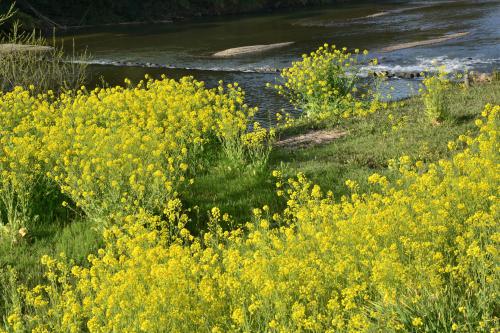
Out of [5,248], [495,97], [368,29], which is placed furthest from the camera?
[368,29]

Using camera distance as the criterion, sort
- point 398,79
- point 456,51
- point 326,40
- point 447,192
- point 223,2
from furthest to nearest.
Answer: point 223,2, point 326,40, point 456,51, point 398,79, point 447,192

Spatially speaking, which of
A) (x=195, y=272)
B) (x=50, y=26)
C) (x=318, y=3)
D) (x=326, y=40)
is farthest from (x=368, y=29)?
(x=195, y=272)

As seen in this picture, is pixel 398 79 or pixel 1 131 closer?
pixel 1 131

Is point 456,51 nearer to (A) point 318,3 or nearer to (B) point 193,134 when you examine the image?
(B) point 193,134

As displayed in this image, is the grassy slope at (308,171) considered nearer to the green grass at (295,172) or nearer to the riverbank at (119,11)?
the green grass at (295,172)

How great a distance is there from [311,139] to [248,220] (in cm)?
447

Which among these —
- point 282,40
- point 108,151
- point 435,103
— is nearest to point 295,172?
point 108,151

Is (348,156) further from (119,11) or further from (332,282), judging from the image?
(119,11)

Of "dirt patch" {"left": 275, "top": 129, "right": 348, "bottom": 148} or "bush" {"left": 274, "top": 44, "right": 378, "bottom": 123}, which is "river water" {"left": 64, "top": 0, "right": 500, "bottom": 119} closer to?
"bush" {"left": 274, "top": 44, "right": 378, "bottom": 123}

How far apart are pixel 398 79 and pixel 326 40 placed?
1229cm

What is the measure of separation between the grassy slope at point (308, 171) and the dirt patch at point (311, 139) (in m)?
0.27

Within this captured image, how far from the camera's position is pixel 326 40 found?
109 ft

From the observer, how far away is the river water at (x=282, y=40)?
953 inches

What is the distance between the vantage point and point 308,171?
9.62m
